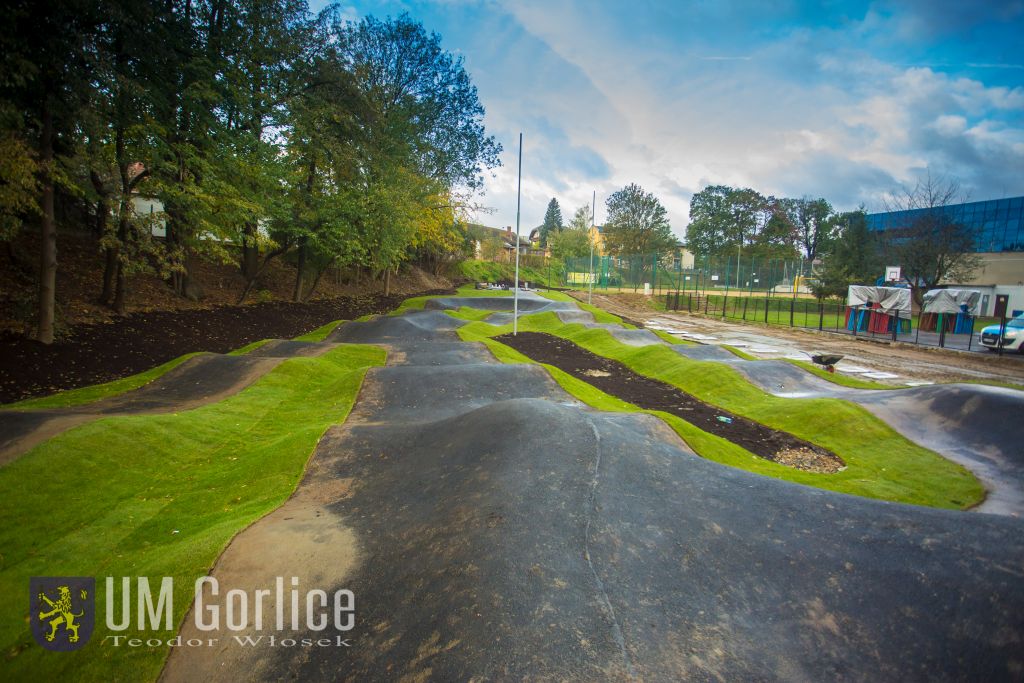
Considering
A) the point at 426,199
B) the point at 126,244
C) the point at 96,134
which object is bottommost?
the point at 126,244

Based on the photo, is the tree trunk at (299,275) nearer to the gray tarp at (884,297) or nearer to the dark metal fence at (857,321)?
the dark metal fence at (857,321)

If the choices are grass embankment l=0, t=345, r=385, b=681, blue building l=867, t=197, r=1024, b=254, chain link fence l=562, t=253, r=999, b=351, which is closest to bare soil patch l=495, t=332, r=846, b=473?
grass embankment l=0, t=345, r=385, b=681

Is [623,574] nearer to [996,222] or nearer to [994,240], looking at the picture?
[994,240]

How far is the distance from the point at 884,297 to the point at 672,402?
23.0 meters

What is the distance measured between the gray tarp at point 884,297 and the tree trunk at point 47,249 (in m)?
36.2

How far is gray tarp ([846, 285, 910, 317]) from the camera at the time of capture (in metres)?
27.1

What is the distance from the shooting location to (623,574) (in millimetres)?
3984

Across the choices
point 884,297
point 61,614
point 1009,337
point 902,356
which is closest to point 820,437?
point 61,614

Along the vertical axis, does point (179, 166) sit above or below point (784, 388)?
above

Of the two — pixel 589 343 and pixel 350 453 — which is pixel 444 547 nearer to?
pixel 350 453

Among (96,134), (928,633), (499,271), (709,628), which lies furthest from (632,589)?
(499,271)

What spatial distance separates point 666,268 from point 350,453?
5001cm

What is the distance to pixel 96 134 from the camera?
12.1 metres

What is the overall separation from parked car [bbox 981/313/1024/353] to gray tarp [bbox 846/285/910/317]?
468cm
